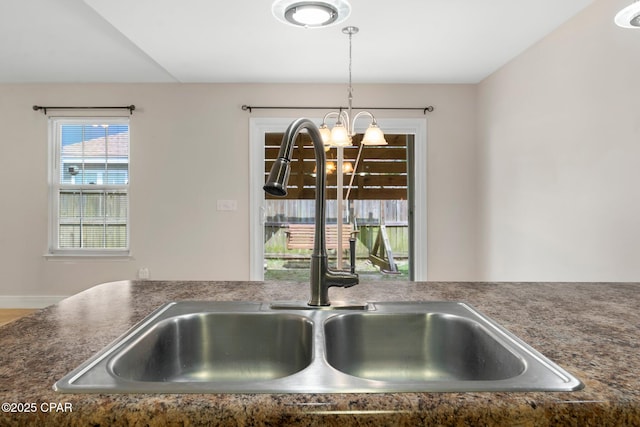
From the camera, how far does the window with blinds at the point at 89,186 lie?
4395 mm

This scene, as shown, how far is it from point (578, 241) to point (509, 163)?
1.13 m

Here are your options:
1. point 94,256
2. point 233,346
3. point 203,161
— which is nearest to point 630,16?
point 233,346

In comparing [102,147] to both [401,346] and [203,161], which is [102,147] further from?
[401,346]

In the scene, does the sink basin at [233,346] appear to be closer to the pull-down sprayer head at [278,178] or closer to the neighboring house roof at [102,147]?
the pull-down sprayer head at [278,178]

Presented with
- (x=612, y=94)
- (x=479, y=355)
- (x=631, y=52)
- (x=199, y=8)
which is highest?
(x=199, y=8)

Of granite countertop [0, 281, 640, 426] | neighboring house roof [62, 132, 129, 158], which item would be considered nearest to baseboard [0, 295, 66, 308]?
neighboring house roof [62, 132, 129, 158]

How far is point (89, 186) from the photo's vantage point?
4.41 meters

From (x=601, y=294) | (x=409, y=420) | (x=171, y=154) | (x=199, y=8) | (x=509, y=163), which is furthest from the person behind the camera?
(x=171, y=154)

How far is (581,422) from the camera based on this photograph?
539 millimetres

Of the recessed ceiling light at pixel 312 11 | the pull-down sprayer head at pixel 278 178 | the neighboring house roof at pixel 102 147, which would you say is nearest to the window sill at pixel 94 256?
the neighboring house roof at pixel 102 147

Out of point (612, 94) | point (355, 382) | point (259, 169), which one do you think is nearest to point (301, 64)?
point (259, 169)

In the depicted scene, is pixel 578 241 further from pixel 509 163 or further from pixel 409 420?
pixel 409 420

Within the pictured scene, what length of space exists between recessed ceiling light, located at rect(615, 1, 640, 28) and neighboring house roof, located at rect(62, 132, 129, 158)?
4372mm

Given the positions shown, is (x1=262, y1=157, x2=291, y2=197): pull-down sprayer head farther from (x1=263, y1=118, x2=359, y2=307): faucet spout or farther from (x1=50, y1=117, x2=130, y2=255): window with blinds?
(x1=50, y1=117, x2=130, y2=255): window with blinds
